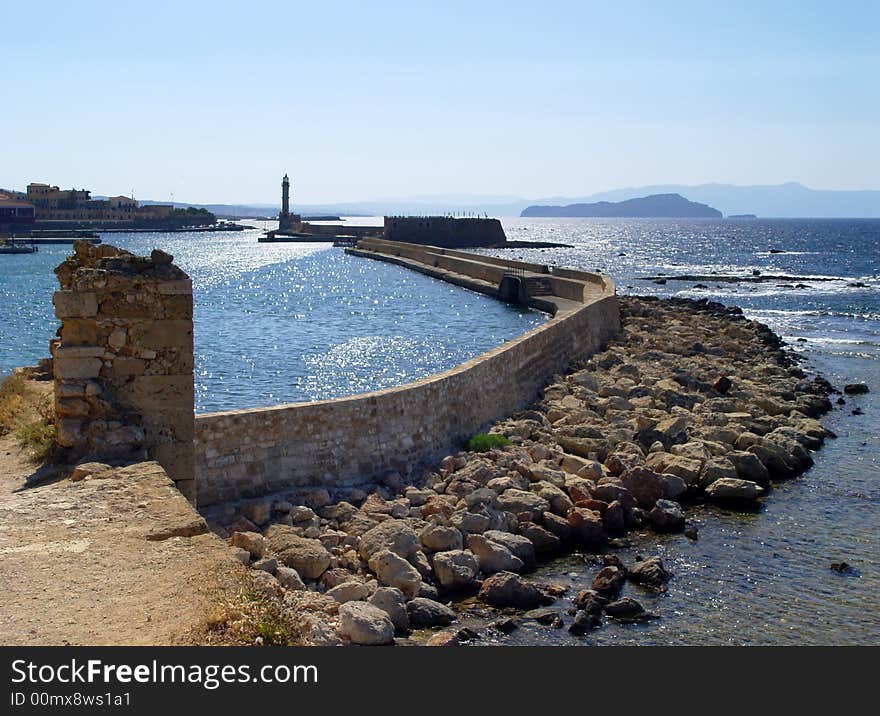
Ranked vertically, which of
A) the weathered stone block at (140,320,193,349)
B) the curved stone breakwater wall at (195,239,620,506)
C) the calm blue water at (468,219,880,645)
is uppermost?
the weathered stone block at (140,320,193,349)

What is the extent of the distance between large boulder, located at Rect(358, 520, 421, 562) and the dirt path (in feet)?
7.57

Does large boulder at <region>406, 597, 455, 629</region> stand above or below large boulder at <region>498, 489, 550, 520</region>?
below

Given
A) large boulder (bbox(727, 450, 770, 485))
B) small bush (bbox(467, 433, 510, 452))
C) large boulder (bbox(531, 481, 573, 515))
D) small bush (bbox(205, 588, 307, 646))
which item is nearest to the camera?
small bush (bbox(205, 588, 307, 646))

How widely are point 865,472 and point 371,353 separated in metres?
14.4

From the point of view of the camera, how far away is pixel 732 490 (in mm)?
11422

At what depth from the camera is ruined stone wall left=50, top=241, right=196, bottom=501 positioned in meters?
7.03

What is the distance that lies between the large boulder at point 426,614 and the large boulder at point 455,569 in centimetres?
55

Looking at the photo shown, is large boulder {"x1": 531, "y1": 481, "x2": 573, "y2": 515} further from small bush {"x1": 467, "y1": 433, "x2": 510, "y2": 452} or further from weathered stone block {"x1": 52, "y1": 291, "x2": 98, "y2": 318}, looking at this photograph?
weathered stone block {"x1": 52, "y1": 291, "x2": 98, "y2": 318}

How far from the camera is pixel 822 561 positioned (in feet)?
31.8

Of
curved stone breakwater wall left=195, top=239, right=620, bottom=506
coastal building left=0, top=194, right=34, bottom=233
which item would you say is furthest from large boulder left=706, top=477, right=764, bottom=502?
coastal building left=0, top=194, right=34, bottom=233

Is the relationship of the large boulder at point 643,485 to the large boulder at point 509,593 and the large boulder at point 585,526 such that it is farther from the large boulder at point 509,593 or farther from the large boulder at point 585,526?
the large boulder at point 509,593

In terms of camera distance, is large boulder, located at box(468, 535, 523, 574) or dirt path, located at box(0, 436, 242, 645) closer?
dirt path, located at box(0, 436, 242, 645)

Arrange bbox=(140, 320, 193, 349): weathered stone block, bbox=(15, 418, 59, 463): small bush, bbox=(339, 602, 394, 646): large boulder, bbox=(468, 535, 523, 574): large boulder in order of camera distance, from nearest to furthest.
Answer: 1. bbox=(339, 602, 394, 646): large boulder
2. bbox=(15, 418, 59, 463): small bush
3. bbox=(140, 320, 193, 349): weathered stone block
4. bbox=(468, 535, 523, 574): large boulder
